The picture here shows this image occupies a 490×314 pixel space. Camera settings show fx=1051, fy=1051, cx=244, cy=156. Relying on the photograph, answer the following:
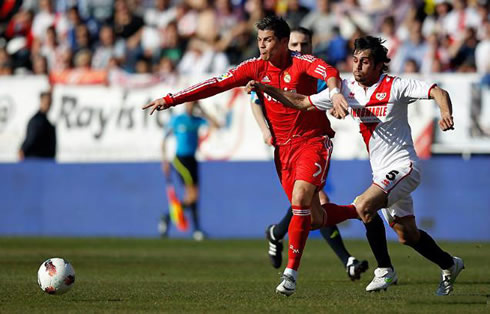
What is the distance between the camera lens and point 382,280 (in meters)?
9.62

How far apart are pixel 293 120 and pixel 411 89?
143 cm

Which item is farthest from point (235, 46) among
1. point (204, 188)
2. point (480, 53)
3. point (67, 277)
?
point (67, 277)

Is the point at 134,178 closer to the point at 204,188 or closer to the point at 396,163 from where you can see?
the point at 204,188

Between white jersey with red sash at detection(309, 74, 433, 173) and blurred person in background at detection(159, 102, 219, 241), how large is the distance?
10.1 metres

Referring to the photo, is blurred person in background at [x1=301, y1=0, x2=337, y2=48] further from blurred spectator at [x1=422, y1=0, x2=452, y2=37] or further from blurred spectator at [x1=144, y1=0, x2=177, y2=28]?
blurred spectator at [x1=144, y1=0, x2=177, y2=28]

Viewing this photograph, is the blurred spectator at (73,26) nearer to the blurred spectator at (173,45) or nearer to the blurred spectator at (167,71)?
the blurred spectator at (173,45)

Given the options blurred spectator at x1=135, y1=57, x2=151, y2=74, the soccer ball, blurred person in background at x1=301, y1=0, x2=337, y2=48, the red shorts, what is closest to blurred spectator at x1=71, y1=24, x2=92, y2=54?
blurred spectator at x1=135, y1=57, x2=151, y2=74

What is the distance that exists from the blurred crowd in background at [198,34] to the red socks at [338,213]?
9.66 m

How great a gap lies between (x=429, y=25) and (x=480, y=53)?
5.52 ft

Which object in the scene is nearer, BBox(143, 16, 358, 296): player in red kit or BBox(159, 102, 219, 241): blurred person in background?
BBox(143, 16, 358, 296): player in red kit

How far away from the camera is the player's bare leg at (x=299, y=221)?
360 inches

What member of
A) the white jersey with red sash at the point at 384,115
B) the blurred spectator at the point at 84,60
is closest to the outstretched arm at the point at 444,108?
the white jersey with red sash at the point at 384,115

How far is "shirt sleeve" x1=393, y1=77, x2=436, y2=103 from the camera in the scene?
29.4ft

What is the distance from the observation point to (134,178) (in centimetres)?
2012
